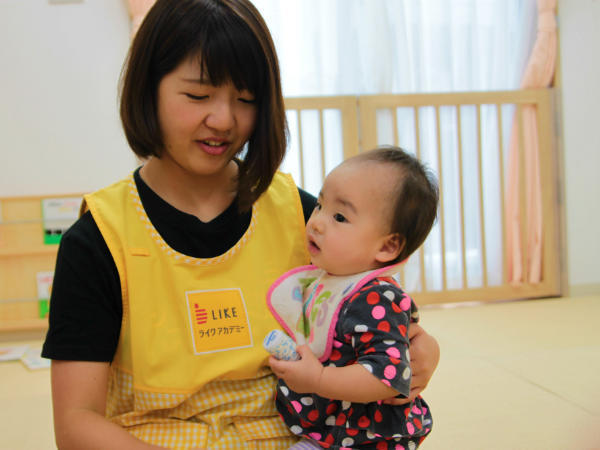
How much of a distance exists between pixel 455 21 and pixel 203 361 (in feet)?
8.82

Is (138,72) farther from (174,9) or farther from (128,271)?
(128,271)

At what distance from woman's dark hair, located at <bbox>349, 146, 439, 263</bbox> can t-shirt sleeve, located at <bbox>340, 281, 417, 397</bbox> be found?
0.09 meters

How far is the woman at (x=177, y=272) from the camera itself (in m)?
0.77

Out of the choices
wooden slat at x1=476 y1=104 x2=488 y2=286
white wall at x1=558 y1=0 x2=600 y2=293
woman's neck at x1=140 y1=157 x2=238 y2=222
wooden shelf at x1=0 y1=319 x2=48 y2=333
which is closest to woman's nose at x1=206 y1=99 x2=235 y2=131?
woman's neck at x1=140 y1=157 x2=238 y2=222

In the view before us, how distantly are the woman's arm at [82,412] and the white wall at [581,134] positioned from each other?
2.94 meters

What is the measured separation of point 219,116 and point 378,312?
1.22 feet

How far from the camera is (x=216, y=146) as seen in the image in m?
0.84

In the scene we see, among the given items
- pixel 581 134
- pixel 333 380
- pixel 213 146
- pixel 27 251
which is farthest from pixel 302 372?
pixel 581 134

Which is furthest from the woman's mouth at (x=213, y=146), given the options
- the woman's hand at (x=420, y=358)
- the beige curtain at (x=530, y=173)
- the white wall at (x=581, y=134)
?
the white wall at (x=581, y=134)

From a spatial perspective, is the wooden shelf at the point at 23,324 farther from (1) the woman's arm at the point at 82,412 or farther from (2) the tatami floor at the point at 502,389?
(1) the woman's arm at the point at 82,412

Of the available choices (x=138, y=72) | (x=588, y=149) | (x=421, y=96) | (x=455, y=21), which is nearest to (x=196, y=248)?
(x=138, y=72)

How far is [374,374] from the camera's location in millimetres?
684

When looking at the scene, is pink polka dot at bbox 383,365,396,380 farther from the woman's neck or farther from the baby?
the woman's neck

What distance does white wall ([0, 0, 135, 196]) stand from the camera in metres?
2.58
